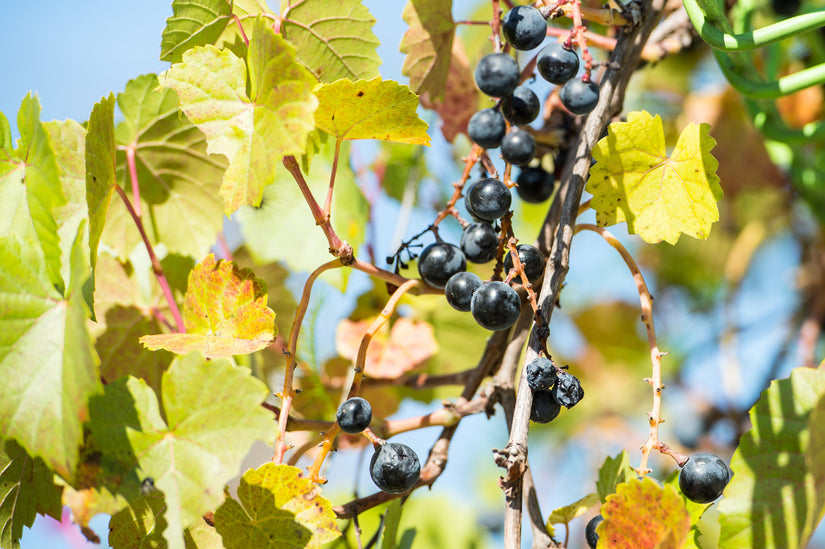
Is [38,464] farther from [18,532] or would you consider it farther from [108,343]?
[108,343]

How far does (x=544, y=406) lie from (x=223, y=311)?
12.9 inches

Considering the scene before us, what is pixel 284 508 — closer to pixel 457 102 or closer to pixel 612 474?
pixel 612 474

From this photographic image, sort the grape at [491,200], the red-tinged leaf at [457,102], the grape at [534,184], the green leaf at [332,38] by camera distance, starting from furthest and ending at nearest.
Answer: the red-tinged leaf at [457,102], the grape at [534,184], the green leaf at [332,38], the grape at [491,200]

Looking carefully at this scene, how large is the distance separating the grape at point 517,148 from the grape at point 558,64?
63 mm

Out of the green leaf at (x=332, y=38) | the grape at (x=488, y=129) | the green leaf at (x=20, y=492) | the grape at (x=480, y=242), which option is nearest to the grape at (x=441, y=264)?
the grape at (x=480, y=242)

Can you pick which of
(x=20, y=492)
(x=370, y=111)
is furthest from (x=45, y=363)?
(x=370, y=111)

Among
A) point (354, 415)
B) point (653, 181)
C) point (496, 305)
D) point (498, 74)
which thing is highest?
point (498, 74)

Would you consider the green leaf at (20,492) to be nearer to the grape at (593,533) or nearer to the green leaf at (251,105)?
the green leaf at (251,105)

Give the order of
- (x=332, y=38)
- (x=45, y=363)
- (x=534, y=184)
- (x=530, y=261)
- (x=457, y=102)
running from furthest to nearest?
(x=457, y=102)
(x=534, y=184)
(x=332, y=38)
(x=530, y=261)
(x=45, y=363)

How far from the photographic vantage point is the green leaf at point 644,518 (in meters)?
0.50

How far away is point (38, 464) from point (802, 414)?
729mm

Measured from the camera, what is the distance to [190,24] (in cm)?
66

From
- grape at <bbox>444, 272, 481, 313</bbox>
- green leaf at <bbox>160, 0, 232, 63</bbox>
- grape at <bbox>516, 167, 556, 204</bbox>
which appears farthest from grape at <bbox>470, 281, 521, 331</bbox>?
green leaf at <bbox>160, 0, 232, 63</bbox>

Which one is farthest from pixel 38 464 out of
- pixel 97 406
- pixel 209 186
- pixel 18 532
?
pixel 209 186
